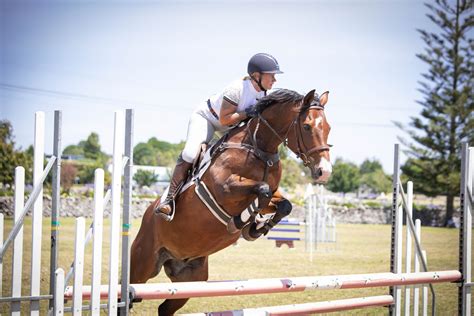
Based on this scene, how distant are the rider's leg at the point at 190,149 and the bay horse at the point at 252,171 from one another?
106 mm

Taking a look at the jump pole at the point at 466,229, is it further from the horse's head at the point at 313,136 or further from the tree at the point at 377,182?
the tree at the point at 377,182

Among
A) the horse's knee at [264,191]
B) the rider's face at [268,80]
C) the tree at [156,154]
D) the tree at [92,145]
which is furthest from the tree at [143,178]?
the horse's knee at [264,191]

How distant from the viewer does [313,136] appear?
15.3ft

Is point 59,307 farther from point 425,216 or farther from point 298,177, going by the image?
point 298,177

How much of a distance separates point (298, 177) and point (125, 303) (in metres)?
67.2

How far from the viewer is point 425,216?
41.0 meters

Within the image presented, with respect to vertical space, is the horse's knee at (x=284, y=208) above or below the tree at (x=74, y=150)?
below

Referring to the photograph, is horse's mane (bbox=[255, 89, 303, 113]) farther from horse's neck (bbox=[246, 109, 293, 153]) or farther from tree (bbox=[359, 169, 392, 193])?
tree (bbox=[359, 169, 392, 193])

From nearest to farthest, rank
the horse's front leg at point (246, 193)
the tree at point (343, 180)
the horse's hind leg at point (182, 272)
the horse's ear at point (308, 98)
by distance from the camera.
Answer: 1. the horse's front leg at point (246, 193)
2. the horse's ear at point (308, 98)
3. the horse's hind leg at point (182, 272)
4. the tree at point (343, 180)

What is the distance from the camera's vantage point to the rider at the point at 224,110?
503 cm

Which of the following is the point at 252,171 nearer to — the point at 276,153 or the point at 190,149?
the point at 276,153

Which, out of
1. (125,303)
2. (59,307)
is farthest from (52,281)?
(125,303)

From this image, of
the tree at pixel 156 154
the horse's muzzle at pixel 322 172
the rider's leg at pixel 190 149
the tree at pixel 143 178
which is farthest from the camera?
the tree at pixel 156 154

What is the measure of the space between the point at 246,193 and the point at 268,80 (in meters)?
1.09
